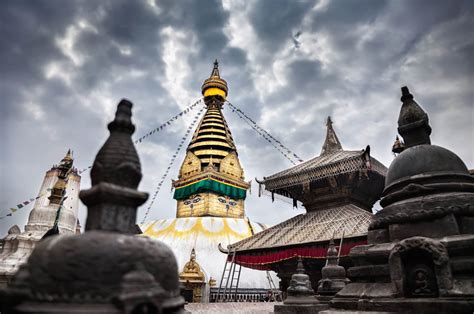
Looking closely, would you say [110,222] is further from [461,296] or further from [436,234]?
[436,234]

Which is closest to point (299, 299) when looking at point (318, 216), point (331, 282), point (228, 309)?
point (331, 282)

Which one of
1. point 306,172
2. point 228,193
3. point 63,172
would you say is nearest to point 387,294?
point 306,172

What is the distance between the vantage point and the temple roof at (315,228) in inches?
406

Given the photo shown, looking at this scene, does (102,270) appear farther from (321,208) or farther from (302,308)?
(321,208)

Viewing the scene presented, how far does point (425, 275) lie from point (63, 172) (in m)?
10.6

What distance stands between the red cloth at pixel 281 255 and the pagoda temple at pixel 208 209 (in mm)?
6205

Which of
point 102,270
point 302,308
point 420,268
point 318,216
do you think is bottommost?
point 302,308

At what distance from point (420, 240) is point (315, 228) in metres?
7.85

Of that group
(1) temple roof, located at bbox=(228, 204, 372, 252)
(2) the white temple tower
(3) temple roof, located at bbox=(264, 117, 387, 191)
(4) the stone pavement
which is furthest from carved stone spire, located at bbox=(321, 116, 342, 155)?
(2) the white temple tower

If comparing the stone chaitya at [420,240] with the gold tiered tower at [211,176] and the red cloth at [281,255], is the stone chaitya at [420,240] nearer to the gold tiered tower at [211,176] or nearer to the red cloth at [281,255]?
the red cloth at [281,255]

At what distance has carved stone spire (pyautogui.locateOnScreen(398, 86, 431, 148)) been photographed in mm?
5676

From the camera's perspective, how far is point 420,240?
13.1 feet

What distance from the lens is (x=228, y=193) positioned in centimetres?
2738

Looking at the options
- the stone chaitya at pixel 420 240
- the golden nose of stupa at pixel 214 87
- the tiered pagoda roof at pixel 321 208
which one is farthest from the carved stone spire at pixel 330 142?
the golden nose of stupa at pixel 214 87
